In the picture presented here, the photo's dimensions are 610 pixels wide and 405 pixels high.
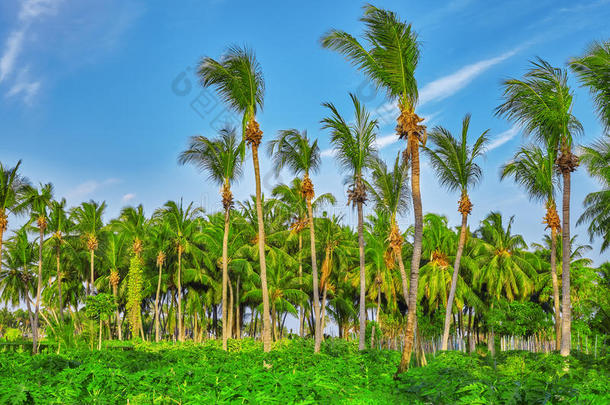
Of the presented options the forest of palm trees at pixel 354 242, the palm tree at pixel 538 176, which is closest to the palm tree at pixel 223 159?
the forest of palm trees at pixel 354 242

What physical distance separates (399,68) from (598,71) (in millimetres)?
5225

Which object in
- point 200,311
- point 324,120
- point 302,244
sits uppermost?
point 324,120

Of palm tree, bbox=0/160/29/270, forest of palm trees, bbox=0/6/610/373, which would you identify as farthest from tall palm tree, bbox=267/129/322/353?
palm tree, bbox=0/160/29/270

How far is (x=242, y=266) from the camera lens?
32625 mm

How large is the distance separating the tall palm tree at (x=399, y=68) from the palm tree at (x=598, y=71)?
4.59 meters

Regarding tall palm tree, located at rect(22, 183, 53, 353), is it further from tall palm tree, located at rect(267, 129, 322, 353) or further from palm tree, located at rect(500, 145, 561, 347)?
palm tree, located at rect(500, 145, 561, 347)

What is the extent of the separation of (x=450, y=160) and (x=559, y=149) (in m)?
4.72

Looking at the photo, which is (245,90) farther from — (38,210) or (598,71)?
(38,210)

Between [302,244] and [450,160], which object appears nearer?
[450,160]

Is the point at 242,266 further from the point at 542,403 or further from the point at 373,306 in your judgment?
the point at 542,403

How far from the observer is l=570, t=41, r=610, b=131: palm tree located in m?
12.7

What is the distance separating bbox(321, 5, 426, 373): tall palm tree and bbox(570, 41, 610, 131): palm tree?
181 inches

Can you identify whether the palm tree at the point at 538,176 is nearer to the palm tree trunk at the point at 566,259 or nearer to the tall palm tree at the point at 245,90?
the palm tree trunk at the point at 566,259

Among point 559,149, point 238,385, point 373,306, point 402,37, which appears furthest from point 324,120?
point 373,306
